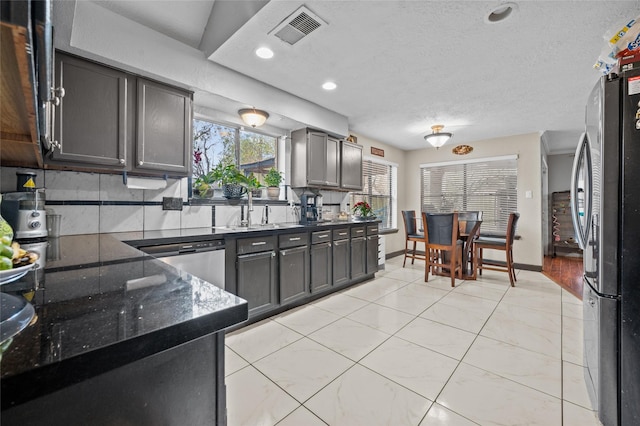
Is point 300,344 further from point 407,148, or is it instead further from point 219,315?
point 407,148

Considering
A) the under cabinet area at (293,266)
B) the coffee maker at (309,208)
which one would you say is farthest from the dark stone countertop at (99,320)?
the coffee maker at (309,208)

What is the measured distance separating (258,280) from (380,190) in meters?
3.94

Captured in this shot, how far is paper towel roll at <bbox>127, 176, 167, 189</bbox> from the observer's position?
7.68 ft

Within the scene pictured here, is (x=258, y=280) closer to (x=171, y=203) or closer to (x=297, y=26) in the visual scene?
(x=171, y=203)

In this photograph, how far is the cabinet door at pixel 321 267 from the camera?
3.18 metres

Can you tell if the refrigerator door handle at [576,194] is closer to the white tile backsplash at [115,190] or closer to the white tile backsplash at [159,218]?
the white tile backsplash at [159,218]

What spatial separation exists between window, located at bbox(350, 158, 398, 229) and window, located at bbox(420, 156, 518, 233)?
0.69 metres

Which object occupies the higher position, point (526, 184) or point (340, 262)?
point (526, 184)

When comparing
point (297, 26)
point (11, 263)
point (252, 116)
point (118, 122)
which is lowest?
point (11, 263)

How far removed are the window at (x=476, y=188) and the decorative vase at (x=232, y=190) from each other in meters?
4.51

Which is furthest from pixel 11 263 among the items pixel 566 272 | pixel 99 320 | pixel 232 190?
pixel 566 272

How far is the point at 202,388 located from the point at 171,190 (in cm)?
250

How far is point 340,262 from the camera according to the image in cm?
356

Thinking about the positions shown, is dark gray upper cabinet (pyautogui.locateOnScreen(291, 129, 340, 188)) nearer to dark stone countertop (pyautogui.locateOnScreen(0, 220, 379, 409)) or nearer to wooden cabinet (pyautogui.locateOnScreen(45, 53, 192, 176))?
wooden cabinet (pyautogui.locateOnScreen(45, 53, 192, 176))
